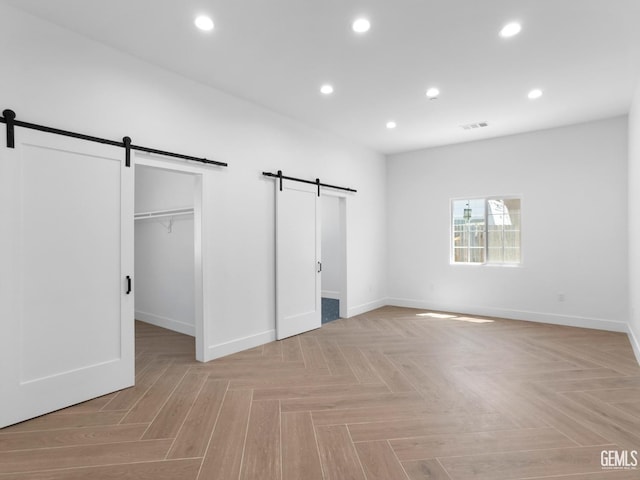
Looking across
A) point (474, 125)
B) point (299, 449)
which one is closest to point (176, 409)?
point (299, 449)

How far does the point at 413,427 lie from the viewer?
2.47 m

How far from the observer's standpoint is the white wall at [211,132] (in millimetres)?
2695

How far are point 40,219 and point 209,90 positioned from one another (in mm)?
2136

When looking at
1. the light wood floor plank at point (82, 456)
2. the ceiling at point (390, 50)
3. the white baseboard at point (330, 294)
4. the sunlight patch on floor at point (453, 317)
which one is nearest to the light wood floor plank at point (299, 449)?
the light wood floor plank at point (82, 456)

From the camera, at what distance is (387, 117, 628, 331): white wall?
16.5ft

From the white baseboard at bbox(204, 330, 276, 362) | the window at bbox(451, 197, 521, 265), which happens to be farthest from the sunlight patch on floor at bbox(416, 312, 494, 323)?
the white baseboard at bbox(204, 330, 276, 362)

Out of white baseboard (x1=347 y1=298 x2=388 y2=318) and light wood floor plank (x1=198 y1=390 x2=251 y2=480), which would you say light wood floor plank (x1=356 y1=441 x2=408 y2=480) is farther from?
white baseboard (x1=347 y1=298 x2=388 y2=318)

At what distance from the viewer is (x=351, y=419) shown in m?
2.59

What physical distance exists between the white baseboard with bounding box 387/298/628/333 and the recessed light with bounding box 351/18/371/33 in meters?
4.90

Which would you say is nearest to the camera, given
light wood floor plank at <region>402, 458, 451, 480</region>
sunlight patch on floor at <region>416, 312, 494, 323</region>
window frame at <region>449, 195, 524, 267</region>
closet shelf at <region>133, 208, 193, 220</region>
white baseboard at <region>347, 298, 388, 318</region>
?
light wood floor plank at <region>402, 458, 451, 480</region>

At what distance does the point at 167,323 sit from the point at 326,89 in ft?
12.7

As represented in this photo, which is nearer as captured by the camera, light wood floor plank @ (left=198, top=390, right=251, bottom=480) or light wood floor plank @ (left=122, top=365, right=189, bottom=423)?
light wood floor plank @ (left=198, top=390, right=251, bottom=480)

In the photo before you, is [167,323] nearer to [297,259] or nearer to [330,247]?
[297,259]

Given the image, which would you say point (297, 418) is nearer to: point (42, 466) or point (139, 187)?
point (42, 466)
